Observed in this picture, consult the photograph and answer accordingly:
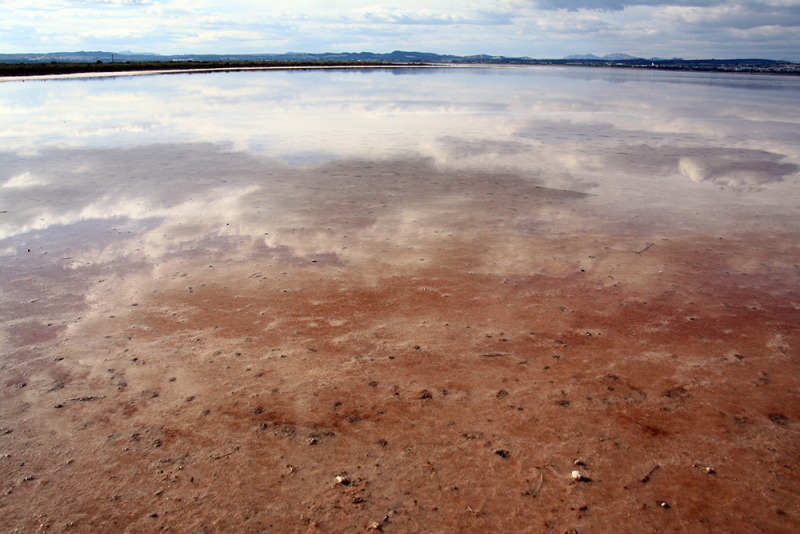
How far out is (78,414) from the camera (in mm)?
3463

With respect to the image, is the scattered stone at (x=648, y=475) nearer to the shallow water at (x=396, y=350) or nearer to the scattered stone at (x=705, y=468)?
the shallow water at (x=396, y=350)

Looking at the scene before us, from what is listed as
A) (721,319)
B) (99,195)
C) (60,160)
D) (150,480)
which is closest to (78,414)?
(150,480)

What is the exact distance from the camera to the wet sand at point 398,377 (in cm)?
283

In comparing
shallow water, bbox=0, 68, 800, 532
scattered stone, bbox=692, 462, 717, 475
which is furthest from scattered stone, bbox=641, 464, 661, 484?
scattered stone, bbox=692, 462, 717, 475

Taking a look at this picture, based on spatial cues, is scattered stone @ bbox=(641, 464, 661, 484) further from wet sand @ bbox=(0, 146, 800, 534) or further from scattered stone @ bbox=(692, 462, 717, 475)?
scattered stone @ bbox=(692, 462, 717, 475)

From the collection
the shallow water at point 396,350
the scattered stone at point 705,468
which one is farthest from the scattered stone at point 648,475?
the scattered stone at point 705,468

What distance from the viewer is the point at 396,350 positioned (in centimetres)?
423

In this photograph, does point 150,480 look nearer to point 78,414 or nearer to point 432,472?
point 78,414

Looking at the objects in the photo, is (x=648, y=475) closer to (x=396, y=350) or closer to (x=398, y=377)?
(x=398, y=377)

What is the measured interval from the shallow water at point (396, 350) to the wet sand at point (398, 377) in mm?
Answer: 19

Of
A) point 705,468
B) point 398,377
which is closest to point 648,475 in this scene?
point 705,468

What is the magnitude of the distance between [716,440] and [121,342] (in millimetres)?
4402

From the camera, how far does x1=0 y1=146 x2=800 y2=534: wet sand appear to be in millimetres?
2834

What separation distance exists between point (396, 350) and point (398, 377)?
377 mm
